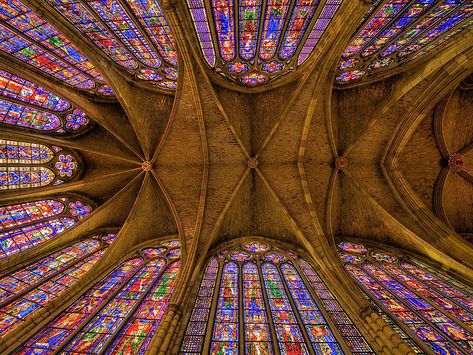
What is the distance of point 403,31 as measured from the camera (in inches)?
276

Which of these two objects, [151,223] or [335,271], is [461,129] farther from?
[151,223]

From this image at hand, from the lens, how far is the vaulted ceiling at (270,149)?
8.26 metres

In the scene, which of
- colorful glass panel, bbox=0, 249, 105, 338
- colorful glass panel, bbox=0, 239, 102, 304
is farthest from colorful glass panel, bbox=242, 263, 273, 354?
colorful glass panel, bbox=0, 239, 102, 304

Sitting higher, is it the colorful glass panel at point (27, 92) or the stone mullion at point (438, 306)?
the colorful glass panel at point (27, 92)

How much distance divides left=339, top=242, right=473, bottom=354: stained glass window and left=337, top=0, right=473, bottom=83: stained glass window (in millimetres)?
6958

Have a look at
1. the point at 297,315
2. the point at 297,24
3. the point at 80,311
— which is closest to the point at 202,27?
the point at 297,24

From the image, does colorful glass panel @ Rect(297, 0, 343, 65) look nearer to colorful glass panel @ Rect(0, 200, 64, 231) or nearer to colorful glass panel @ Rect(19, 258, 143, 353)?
colorful glass panel @ Rect(19, 258, 143, 353)

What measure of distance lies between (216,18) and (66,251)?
8.81 metres

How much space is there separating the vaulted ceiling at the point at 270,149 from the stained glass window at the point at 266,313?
1053 millimetres

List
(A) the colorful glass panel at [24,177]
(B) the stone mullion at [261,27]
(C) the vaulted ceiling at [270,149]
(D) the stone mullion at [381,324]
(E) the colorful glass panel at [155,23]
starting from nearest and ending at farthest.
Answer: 1. (D) the stone mullion at [381,324]
2. (E) the colorful glass panel at [155,23]
3. (B) the stone mullion at [261,27]
4. (A) the colorful glass panel at [24,177]
5. (C) the vaulted ceiling at [270,149]

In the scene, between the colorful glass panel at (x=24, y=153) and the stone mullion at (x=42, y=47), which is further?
the colorful glass panel at (x=24, y=153)

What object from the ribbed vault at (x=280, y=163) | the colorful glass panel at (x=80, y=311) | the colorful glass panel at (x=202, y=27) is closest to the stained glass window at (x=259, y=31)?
the colorful glass panel at (x=202, y=27)

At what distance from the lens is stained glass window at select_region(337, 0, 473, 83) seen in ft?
20.8

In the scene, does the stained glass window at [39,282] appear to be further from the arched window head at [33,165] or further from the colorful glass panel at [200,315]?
the colorful glass panel at [200,315]
